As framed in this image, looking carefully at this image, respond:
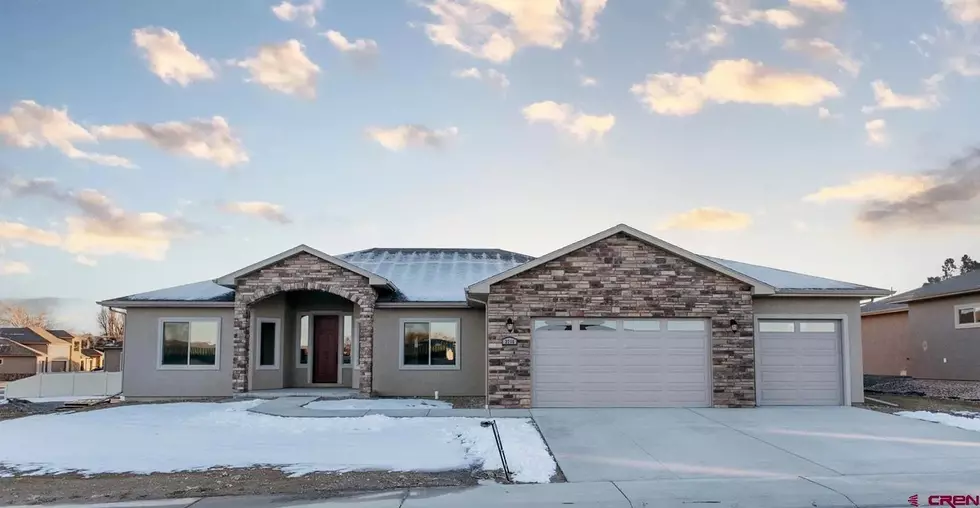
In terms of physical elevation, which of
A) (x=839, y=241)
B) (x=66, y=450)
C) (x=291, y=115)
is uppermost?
(x=291, y=115)

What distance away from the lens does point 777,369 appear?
16.6 m

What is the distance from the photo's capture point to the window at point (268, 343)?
19188 millimetres

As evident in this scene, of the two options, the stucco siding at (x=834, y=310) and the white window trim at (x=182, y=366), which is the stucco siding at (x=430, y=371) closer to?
the white window trim at (x=182, y=366)

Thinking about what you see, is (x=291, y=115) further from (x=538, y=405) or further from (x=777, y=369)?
(x=777, y=369)

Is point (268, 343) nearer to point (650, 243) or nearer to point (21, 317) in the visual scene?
point (650, 243)

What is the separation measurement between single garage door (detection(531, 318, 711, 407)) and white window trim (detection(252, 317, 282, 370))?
7.62 meters

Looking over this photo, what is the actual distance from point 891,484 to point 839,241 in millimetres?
16133

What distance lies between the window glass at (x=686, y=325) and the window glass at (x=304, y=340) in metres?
10.3

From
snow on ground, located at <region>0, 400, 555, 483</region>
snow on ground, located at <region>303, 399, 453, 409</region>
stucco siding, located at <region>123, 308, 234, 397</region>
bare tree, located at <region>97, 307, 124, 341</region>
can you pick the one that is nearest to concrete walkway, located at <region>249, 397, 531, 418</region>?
snow on ground, located at <region>0, 400, 555, 483</region>

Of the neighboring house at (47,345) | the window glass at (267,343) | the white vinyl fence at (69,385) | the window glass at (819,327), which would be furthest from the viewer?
the neighboring house at (47,345)

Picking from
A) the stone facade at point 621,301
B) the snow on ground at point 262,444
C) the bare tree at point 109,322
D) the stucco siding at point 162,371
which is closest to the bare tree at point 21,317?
the bare tree at point 109,322

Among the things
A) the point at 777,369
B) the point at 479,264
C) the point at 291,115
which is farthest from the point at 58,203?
the point at 777,369

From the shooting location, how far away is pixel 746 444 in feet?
37.8

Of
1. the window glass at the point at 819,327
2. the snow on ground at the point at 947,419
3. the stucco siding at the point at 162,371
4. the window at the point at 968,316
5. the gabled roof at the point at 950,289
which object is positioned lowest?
the snow on ground at the point at 947,419
